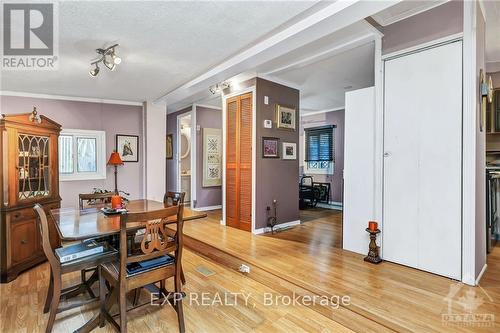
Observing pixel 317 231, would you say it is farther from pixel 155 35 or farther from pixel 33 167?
pixel 33 167

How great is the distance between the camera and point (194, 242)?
3.92m

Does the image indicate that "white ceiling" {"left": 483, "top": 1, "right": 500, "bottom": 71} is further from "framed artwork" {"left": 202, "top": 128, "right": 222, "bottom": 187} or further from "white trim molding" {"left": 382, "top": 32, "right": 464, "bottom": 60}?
"framed artwork" {"left": 202, "top": 128, "right": 222, "bottom": 187}

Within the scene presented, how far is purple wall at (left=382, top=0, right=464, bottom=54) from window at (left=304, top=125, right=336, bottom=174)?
146 inches

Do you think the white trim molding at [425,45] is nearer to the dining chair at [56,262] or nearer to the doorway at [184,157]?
the dining chair at [56,262]

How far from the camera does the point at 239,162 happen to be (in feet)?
14.8

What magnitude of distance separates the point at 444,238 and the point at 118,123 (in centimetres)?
524

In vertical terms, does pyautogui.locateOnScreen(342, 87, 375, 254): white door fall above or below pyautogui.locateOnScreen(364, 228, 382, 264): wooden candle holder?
above

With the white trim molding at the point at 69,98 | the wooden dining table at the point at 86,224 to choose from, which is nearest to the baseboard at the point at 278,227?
the wooden dining table at the point at 86,224

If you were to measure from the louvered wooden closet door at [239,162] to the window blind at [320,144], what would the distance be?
300 cm

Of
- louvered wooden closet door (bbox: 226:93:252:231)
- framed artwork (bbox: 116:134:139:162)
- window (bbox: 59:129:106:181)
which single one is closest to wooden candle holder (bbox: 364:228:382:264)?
louvered wooden closet door (bbox: 226:93:252:231)

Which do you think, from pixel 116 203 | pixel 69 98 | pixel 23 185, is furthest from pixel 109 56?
pixel 69 98

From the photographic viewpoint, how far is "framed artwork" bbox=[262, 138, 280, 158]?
428 cm

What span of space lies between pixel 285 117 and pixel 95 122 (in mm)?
3412

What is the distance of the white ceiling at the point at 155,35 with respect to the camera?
207 cm
